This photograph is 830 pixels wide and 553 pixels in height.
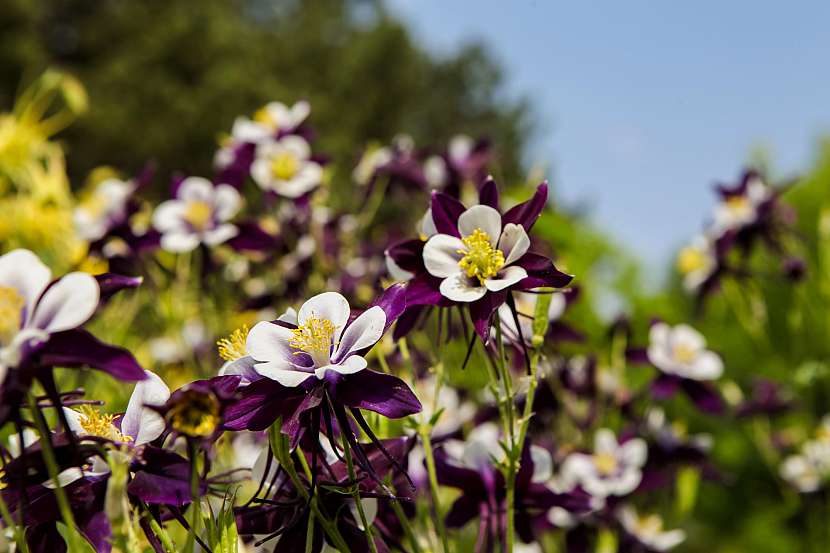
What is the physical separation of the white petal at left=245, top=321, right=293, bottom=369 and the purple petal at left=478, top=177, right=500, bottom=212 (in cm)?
27

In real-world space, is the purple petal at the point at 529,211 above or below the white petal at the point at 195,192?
below

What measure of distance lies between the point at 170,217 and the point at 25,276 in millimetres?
889

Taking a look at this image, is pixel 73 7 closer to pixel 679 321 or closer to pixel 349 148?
→ pixel 349 148

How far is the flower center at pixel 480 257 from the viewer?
779 mm

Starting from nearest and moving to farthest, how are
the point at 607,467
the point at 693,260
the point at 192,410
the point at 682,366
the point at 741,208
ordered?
the point at 192,410
the point at 607,467
the point at 682,366
the point at 741,208
the point at 693,260

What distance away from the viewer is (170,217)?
148cm

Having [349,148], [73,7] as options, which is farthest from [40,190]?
[73,7]

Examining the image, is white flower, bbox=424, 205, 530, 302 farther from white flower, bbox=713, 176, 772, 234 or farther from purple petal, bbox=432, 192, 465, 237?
white flower, bbox=713, 176, 772, 234

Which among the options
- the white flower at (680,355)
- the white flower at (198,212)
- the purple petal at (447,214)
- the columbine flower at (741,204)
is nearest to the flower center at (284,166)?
the white flower at (198,212)

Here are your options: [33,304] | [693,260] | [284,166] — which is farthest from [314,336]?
[693,260]

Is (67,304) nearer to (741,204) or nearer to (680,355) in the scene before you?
(680,355)

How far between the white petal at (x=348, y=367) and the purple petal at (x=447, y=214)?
210 mm

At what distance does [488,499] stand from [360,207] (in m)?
1.14

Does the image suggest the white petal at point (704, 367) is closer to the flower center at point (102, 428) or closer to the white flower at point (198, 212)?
the white flower at point (198, 212)
